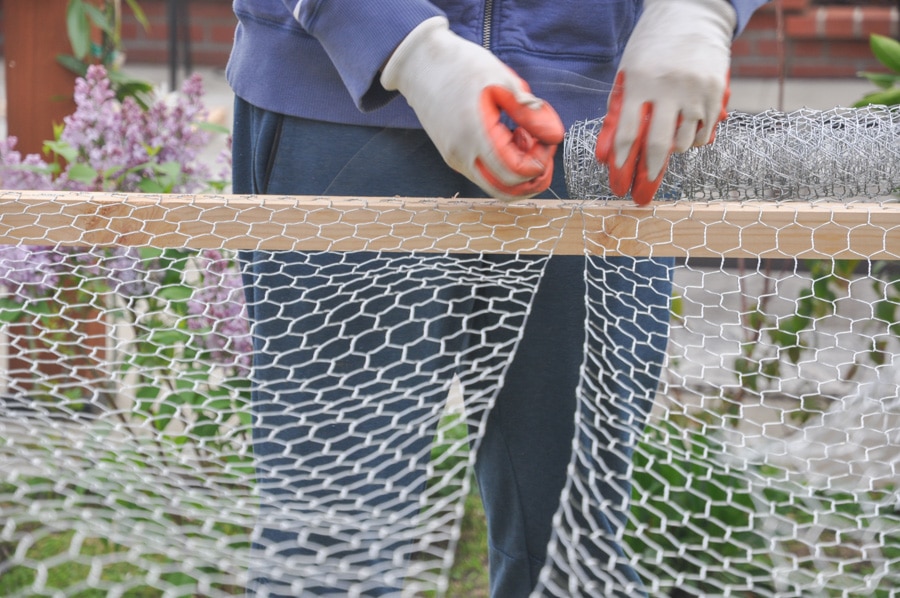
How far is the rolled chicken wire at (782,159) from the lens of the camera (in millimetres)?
993

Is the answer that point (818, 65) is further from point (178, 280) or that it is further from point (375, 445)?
point (375, 445)

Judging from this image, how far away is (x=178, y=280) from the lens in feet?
5.49

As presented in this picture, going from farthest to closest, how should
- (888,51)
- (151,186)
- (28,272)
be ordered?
(888,51)
(151,186)
(28,272)

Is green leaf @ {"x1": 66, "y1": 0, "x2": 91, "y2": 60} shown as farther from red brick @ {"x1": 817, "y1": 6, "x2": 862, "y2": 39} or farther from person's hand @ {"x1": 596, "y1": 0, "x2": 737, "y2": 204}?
red brick @ {"x1": 817, "y1": 6, "x2": 862, "y2": 39}

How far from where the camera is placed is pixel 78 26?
6.48 feet

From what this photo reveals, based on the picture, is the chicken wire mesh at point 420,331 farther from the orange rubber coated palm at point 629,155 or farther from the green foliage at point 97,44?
the green foliage at point 97,44

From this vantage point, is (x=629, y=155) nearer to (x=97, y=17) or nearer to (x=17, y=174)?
(x=17, y=174)

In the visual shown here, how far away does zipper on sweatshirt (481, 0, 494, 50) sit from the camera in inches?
38.9

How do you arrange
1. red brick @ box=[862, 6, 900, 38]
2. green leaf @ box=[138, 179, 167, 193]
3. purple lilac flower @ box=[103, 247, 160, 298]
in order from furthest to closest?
red brick @ box=[862, 6, 900, 38] → green leaf @ box=[138, 179, 167, 193] → purple lilac flower @ box=[103, 247, 160, 298]

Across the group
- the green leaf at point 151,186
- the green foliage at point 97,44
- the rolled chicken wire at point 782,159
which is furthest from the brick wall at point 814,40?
the rolled chicken wire at point 782,159

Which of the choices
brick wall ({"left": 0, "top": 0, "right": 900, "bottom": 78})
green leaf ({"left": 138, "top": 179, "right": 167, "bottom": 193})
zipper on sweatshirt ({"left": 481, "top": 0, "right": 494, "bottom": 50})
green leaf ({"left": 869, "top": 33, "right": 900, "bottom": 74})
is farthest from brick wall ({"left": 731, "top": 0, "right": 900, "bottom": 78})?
zipper on sweatshirt ({"left": 481, "top": 0, "right": 494, "bottom": 50})

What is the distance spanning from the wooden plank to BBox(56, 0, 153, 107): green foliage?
111 cm

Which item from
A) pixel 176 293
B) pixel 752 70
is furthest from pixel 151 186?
pixel 752 70

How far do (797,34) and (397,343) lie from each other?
16.0 feet
